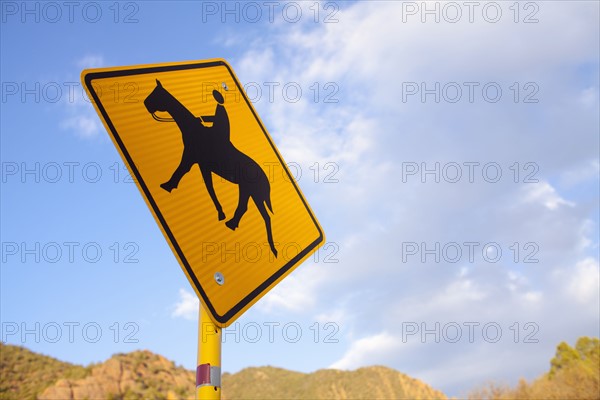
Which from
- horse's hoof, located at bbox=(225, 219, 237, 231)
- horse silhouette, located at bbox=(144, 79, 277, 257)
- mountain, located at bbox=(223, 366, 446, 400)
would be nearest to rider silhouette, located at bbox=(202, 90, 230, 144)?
horse silhouette, located at bbox=(144, 79, 277, 257)

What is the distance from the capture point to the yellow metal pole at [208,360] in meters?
2.23

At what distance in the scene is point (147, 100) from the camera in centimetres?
261

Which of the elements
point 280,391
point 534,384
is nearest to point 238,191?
point 534,384

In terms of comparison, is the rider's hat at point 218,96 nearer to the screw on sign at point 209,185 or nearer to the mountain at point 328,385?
the screw on sign at point 209,185

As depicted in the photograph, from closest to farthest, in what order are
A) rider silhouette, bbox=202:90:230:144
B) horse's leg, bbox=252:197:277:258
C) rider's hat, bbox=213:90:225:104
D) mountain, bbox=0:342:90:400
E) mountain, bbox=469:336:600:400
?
1. horse's leg, bbox=252:197:277:258
2. rider silhouette, bbox=202:90:230:144
3. rider's hat, bbox=213:90:225:104
4. mountain, bbox=469:336:600:400
5. mountain, bbox=0:342:90:400

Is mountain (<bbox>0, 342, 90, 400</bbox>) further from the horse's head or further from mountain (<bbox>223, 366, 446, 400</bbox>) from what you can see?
the horse's head

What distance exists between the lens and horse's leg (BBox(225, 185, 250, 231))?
2668 mm

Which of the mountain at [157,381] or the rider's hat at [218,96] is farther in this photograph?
the mountain at [157,381]

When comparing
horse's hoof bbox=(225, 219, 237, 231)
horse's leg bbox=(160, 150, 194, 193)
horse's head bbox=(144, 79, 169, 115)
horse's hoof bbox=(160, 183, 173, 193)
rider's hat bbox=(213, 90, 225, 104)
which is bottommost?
horse's hoof bbox=(225, 219, 237, 231)

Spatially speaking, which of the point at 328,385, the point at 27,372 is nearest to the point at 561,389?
the point at 328,385

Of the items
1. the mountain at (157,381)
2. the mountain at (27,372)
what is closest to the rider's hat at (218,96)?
the mountain at (157,381)

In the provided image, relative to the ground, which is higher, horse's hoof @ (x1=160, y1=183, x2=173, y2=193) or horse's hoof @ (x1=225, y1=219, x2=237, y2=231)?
horse's hoof @ (x1=160, y1=183, x2=173, y2=193)

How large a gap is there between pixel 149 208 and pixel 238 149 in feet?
2.86

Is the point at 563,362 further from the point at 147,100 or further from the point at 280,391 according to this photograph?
the point at 147,100
